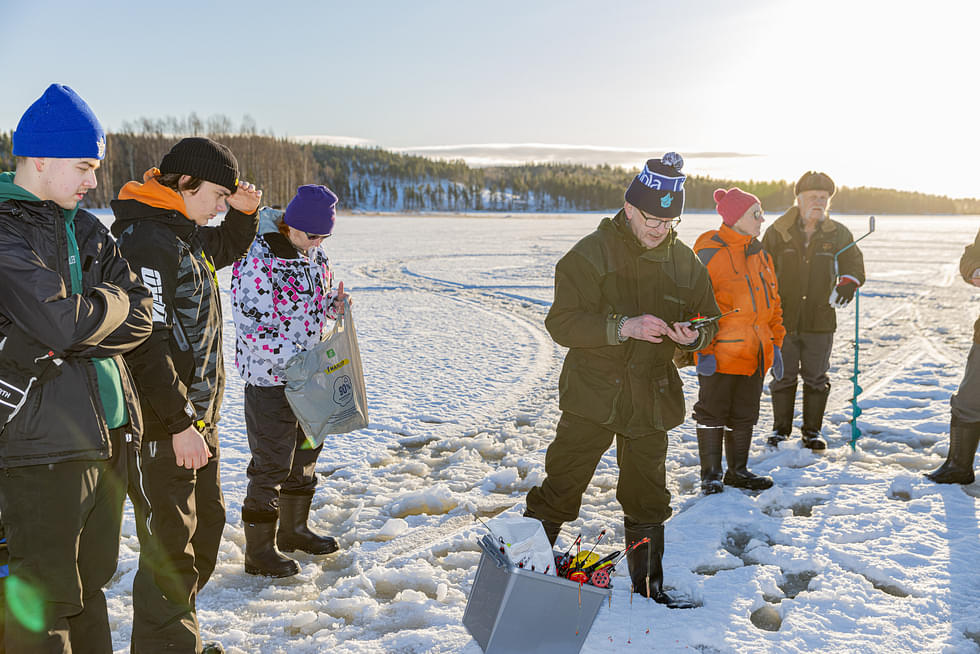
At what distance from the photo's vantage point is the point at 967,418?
13.8 ft

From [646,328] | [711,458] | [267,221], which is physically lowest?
[711,458]

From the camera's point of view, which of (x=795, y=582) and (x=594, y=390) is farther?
(x=795, y=582)

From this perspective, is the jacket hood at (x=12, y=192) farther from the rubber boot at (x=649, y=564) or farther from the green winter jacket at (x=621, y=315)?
the rubber boot at (x=649, y=564)

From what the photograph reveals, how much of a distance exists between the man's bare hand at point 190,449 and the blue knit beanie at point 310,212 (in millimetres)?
1199

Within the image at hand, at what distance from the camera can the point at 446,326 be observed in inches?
387

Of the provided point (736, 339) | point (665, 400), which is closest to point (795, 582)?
point (665, 400)

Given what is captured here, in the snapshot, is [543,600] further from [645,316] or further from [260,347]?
[260,347]

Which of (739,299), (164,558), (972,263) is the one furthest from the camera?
(972,263)

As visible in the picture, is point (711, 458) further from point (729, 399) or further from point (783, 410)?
point (783, 410)

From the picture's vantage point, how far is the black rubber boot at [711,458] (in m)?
4.25

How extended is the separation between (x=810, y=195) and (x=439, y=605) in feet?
13.1

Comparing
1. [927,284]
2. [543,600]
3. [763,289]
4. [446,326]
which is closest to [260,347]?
[543,600]

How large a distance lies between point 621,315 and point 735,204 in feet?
6.02

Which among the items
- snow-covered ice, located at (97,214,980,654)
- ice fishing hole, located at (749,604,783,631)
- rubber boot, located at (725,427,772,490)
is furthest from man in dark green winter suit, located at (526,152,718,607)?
rubber boot, located at (725,427,772,490)
